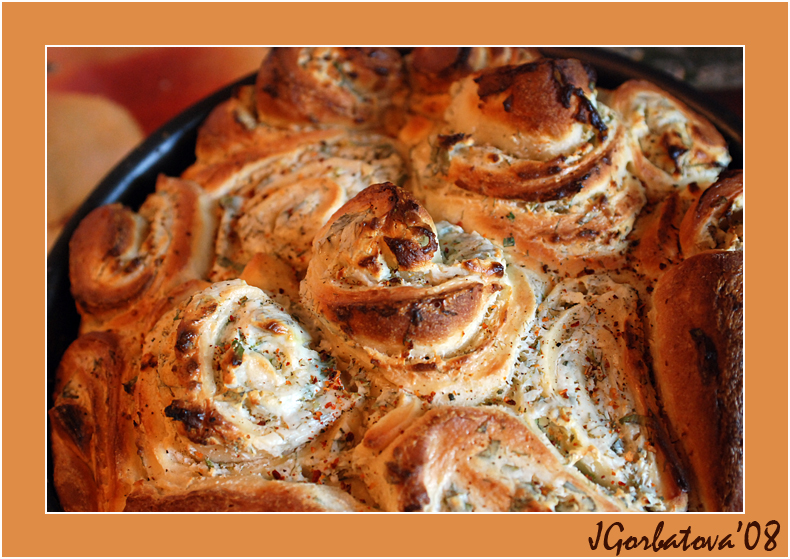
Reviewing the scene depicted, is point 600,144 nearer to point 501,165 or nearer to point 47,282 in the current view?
point 501,165

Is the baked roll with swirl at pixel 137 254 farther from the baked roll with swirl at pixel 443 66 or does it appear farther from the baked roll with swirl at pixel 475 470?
the baked roll with swirl at pixel 475 470

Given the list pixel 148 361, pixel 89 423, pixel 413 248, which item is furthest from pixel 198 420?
pixel 413 248

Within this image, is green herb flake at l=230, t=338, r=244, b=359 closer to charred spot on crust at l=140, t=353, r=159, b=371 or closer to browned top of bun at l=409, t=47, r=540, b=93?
charred spot on crust at l=140, t=353, r=159, b=371

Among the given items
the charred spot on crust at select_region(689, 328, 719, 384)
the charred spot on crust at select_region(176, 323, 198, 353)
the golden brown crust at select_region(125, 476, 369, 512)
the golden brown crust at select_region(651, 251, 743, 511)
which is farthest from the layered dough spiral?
the charred spot on crust at select_region(689, 328, 719, 384)

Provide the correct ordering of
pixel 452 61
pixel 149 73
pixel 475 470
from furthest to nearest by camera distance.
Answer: pixel 149 73, pixel 452 61, pixel 475 470

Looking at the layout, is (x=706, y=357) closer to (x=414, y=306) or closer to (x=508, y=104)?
(x=414, y=306)

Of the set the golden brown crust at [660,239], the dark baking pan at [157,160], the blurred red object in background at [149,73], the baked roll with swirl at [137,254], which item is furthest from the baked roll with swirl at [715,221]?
the blurred red object in background at [149,73]
